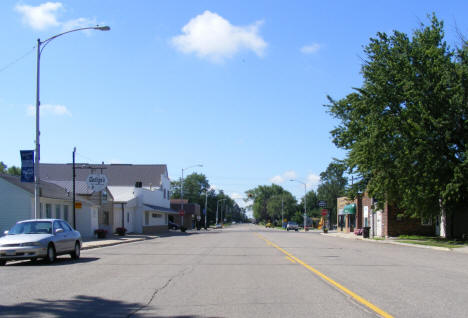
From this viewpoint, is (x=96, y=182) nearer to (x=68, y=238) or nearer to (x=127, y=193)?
(x=127, y=193)

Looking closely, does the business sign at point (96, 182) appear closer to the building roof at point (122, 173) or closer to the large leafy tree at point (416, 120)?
the large leafy tree at point (416, 120)

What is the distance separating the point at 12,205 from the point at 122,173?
37.0 m

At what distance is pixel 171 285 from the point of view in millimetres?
11594

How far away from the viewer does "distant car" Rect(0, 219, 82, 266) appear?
16359 millimetres

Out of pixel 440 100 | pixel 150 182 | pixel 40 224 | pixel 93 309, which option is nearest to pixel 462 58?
pixel 440 100

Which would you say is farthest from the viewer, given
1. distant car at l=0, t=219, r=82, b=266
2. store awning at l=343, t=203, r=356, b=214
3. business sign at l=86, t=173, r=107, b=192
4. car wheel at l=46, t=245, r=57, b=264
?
store awning at l=343, t=203, r=356, b=214

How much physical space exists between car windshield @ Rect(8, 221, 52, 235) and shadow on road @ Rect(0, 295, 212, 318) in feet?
28.9

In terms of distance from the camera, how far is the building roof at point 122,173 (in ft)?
227

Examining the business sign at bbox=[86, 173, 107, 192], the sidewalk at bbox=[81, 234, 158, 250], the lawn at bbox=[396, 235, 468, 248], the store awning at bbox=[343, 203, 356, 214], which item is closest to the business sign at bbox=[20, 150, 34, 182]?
the sidewalk at bbox=[81, 234, 158, 250]

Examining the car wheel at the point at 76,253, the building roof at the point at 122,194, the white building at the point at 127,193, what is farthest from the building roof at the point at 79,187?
the car wheel at the point at 76,253

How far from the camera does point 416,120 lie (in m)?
31.9

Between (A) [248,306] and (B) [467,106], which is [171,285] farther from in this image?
(B) [467,106]

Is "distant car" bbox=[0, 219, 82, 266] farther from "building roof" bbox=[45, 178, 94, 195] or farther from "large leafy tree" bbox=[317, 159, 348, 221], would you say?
"large leafy tree" bbox=[317, 159, 348, 221]

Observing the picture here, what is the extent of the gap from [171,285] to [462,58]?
27.9 metres
